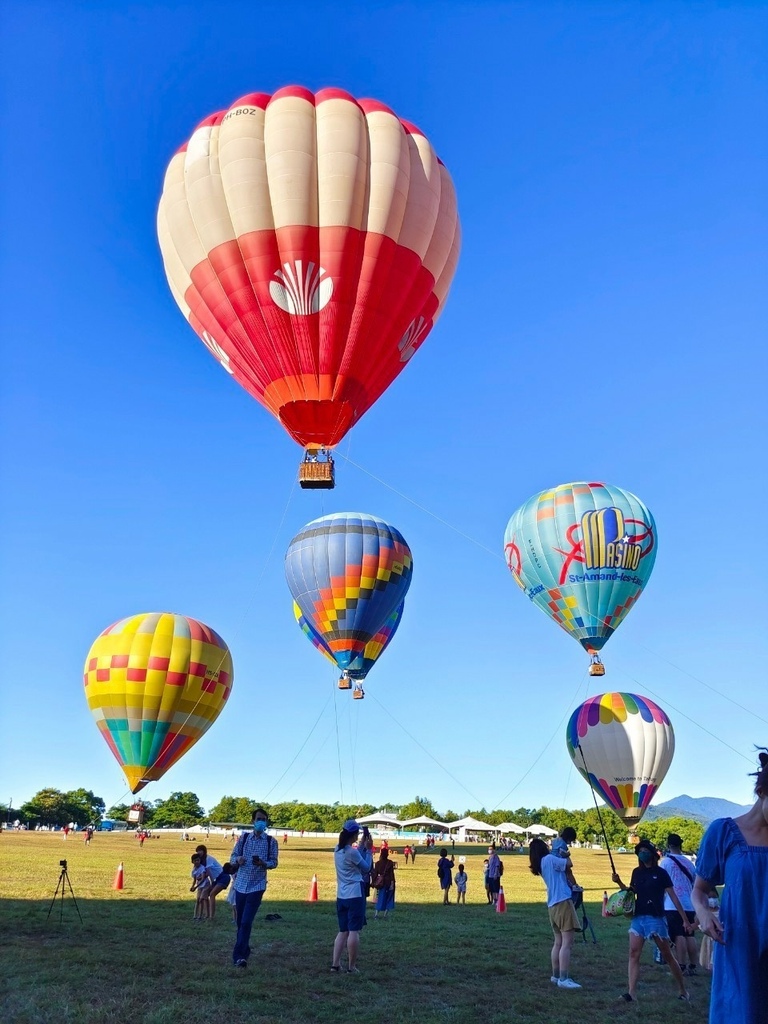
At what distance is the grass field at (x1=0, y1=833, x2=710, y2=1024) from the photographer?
25.2 ft

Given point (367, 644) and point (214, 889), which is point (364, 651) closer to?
point (367, 644)

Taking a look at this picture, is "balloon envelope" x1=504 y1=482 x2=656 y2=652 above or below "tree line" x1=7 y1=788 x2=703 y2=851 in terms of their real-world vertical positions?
above

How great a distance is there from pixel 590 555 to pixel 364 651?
1035 centimetres

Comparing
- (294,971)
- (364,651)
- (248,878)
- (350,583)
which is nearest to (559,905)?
(294,971)

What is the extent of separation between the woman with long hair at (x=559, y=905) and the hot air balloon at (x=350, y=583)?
25205 millimetres

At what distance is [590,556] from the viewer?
107 ft

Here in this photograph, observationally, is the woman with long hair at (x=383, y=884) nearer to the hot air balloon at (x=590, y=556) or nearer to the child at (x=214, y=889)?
the child at (x=214, y=889)

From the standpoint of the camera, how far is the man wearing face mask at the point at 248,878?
9.45 metres

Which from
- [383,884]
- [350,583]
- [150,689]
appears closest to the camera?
[383,884]

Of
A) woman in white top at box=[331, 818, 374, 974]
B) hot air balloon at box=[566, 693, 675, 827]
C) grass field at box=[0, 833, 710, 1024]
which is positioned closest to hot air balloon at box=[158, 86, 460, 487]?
grass field at box=[0, 833, 710, 1024]

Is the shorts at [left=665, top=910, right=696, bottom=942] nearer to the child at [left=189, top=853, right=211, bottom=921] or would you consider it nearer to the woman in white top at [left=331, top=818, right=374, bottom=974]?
the woman in white top at [left=331, top=818, right=374, bottom=974]

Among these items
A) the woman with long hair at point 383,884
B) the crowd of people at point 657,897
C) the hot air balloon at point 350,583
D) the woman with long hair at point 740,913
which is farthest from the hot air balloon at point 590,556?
the woman with long hair at point 740,913

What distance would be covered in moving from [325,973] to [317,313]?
13775 mm

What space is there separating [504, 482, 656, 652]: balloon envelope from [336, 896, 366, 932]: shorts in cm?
2446
